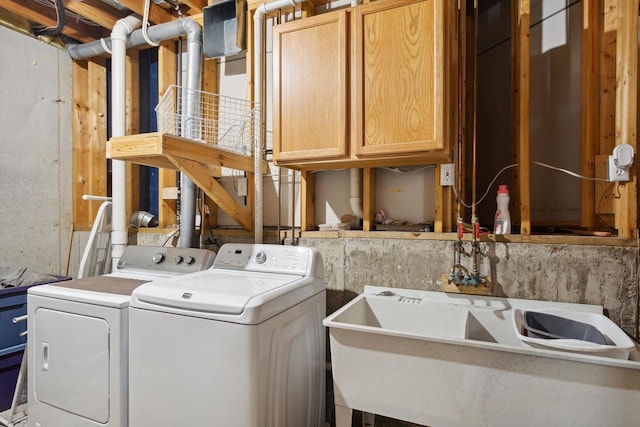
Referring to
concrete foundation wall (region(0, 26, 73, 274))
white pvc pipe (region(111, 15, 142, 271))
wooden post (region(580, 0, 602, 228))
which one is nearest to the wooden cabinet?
wooden post (region(580, 0, 602, 228))

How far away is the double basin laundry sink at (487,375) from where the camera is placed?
1.12 meters

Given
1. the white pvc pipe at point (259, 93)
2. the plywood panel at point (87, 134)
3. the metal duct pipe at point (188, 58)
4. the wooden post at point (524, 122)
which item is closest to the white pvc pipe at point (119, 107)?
the metal duct pipe at point (188, 58)

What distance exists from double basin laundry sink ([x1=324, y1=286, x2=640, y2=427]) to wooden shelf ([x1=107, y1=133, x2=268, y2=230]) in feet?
3.54

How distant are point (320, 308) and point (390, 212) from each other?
2.47 feet

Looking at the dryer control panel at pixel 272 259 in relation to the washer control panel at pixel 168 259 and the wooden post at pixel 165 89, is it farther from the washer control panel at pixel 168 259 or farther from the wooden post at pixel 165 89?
the wooden post at pixel 165 89

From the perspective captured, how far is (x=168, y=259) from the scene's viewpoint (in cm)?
209

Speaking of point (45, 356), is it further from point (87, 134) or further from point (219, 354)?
point (87, 134)

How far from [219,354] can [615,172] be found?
1.89 meters

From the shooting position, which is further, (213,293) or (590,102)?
(590,102)

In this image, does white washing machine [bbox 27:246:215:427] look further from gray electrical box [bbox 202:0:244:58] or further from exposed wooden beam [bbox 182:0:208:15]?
exposed wooden beam [bbox 182:0:208:15]

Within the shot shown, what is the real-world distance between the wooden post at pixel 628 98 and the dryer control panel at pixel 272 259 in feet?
4.76

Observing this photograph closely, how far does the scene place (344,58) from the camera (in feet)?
5.81

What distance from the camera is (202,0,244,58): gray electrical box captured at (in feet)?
8.07

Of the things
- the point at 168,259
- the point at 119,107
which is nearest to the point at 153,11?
the point at 119,107
